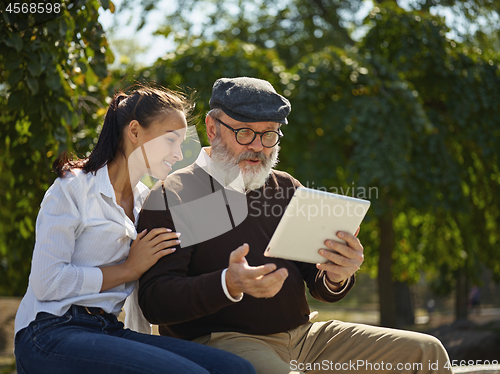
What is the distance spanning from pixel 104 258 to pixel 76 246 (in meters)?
0.10

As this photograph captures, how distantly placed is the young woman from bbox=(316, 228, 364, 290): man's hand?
0.43 metres

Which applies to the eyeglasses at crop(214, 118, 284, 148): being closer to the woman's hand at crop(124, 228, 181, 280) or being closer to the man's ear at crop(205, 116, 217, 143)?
the man's ear at crop(205, 116, 217, 143)

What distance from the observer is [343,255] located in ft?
5.32

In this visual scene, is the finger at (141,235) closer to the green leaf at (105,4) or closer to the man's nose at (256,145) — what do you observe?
the man's nose at (256,145)

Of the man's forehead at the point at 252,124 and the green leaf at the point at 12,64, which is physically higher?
the man's forehead at the point at 252,124

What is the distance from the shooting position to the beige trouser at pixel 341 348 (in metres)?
1.77

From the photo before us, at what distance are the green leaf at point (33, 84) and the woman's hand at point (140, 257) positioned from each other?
1.30 metres

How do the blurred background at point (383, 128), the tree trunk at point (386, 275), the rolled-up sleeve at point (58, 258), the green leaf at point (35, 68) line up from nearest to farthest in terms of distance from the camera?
the rolled-up sleeve at point (58, 258) < the green leaf at point (35, 68) < the blurred background at point (383, 128) < the tree trunk at point (386, 275)

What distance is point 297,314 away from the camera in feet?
6.27
